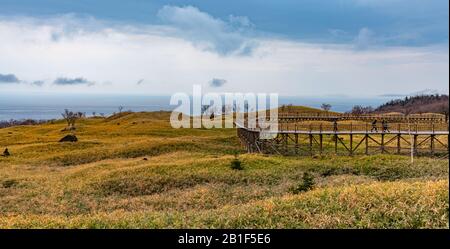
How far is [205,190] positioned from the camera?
97.3ft

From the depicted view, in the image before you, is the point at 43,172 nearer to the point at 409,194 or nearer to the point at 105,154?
the point at 105,154

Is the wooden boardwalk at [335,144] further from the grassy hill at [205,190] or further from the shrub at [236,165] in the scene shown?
the shrub at [236,165]

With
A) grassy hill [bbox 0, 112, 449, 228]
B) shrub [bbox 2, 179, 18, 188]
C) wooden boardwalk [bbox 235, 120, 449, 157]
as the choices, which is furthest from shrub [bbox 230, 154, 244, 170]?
shrub [bbox 2, 179, 18, 188]

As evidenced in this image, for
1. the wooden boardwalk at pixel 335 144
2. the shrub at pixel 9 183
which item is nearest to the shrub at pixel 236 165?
the wooden boardwalk at pixel 335 144

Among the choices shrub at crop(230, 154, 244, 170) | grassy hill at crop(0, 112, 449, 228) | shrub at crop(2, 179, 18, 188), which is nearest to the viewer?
grassy hill at crop(0, 112, 449, 228)

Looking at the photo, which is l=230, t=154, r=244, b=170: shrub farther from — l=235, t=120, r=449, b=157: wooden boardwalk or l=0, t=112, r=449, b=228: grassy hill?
l=235, t=120, r=449, b=157: wooden boardwalk

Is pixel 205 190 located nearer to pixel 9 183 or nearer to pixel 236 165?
pixel 236 165

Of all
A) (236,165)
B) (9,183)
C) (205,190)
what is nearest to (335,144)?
(236,165)

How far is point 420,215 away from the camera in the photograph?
418 inches

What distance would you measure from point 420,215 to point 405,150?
4633 centimetres

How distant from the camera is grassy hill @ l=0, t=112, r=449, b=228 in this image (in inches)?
470

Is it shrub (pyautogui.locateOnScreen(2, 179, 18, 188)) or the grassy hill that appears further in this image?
shrub (pyautogui.locateOnScreen(2, 179, 18, 188))

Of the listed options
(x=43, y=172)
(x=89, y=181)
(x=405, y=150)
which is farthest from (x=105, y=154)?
(x=405, y=150)
